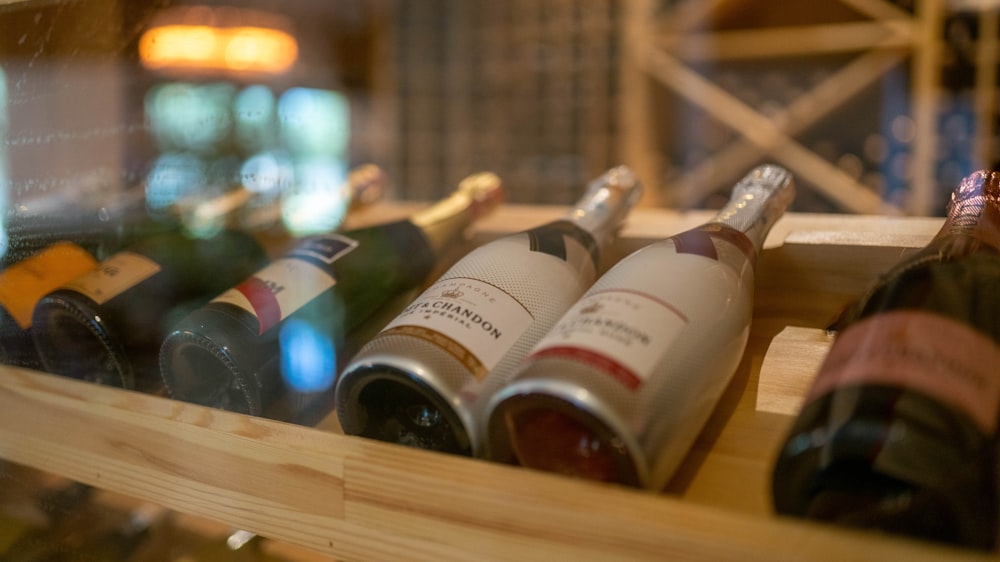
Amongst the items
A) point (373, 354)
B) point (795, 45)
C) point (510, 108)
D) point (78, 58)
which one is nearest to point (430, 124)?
point (510, 108)

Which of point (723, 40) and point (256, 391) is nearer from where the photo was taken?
Answer: point (256, 391)

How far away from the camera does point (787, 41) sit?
153cm

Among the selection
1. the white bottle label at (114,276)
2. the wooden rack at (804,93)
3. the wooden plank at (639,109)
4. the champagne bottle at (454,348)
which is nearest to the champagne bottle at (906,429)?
the champagne bottle at (454,348)

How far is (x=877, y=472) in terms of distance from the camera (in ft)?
0.85

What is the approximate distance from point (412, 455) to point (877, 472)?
18cm

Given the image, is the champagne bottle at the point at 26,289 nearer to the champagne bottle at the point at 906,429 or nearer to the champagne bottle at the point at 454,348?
the champagne bottle at the point at 454,348

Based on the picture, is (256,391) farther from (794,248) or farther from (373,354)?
(794,248)

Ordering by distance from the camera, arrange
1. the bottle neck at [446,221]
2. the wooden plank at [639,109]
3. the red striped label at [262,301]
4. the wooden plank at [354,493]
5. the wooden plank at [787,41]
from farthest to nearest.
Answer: the wooden plank at [639,109] < the wooden plank at [787,41] < the bottle neck at [446,221] < the red striped label at [262,301] < the wooden plank at [354,493]

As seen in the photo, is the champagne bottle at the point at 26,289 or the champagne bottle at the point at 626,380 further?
the champagne bottle at the point at 26,289

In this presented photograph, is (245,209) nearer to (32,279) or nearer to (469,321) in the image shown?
(32,279)

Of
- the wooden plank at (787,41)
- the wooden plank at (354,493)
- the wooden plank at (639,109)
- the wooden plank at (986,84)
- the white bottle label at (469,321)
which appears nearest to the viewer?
the wooden plank at (354,493)

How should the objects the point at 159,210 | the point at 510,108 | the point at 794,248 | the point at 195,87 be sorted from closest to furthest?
the point at 794,248
the point at 159,210
the point at 195,87
the point at 510,108

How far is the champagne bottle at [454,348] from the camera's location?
0.34 metres

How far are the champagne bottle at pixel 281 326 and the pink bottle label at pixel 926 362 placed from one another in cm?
31
